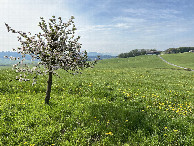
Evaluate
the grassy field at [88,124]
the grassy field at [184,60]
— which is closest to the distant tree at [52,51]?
the grassy field at [88,124]

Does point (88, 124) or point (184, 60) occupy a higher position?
point (184, 60)

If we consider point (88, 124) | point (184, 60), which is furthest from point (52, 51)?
point (184, 60)

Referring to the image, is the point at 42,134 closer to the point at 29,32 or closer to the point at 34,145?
the point at 34,145

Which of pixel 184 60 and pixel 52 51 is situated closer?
pixel 52 51

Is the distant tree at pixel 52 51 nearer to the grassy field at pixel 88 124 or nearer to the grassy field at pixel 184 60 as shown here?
the grassy field at pixel 88 124

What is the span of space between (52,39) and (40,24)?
0.90 m

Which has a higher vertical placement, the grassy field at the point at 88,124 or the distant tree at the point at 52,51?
the distant tree at the point at 52,51

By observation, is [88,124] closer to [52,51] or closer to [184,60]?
[52,51]

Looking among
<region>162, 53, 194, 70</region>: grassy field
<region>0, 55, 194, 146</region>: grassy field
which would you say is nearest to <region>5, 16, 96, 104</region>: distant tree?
<region>0, 55, 194, 146</region>: grassy field

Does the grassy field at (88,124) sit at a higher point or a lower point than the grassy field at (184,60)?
lower

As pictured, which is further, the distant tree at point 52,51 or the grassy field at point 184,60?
the grassy field at point 184,60

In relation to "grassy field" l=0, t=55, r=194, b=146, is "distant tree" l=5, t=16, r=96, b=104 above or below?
above

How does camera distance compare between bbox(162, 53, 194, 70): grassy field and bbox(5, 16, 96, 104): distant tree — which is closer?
bbox(5, 16, 96, 104): distant tree

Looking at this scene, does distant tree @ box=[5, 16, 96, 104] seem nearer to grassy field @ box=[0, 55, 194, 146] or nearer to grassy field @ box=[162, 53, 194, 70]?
grassy field @ box=[0, 55, 194, 146]
